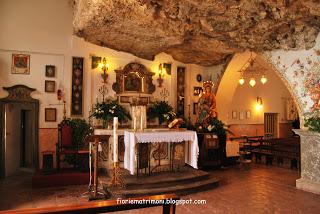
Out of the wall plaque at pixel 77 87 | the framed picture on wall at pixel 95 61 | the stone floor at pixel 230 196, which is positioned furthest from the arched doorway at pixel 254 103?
the wall plaque at pixel 77 87

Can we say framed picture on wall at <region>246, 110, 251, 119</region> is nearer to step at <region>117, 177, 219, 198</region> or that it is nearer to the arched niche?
the arched niche

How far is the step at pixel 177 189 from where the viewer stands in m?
5.97

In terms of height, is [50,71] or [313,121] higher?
[50,71]

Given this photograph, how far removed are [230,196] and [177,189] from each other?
45.3 inches

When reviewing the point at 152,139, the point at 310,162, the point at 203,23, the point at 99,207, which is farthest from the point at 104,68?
the point at 99,207

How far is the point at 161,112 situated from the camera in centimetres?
935

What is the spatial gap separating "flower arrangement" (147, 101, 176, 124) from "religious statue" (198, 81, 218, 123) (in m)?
1.00

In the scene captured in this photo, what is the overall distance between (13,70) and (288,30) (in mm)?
7328

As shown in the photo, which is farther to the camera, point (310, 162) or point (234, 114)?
point (234, 114)

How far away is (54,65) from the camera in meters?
8.59

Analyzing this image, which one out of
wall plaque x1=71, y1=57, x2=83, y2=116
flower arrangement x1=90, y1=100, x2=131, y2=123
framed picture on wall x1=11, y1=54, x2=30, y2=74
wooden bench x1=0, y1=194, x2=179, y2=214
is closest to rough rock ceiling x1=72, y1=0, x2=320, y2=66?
wall plaque x1=71, y1=57, x2=83, y2=116

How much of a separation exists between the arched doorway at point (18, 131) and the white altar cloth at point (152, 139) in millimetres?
3373

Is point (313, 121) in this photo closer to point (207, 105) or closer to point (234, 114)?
point (207, 105)

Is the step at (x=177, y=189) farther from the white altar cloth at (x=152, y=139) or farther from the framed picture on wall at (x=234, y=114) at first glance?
the framed picture on wall at (x=234, y=114)
